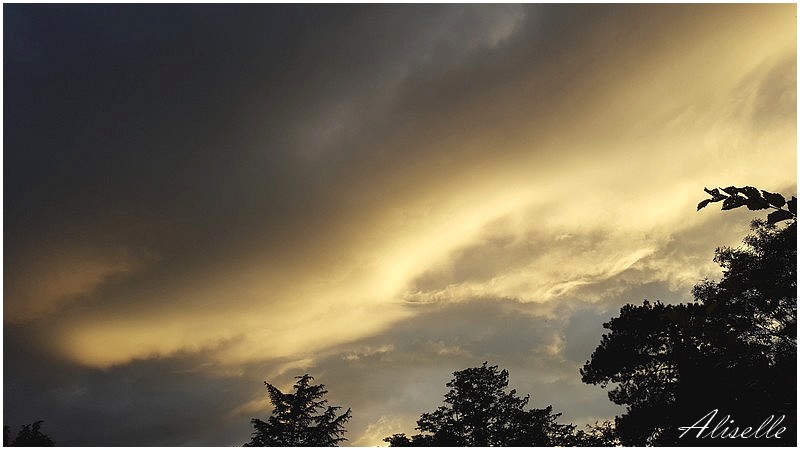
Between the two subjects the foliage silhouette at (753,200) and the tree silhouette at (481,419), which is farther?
the tree silhouette at (481,419)

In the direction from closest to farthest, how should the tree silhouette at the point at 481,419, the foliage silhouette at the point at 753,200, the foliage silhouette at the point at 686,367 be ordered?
1. the foliage silhouette at the point at 753,200
2. the foliage silhouette at the point at 686,367
3. the tree silhouette at the point at 481,419

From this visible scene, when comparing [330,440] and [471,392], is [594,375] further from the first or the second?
[330,440]

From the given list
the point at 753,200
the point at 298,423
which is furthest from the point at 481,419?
the point at 753,200

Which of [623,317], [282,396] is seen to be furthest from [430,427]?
[623,317]

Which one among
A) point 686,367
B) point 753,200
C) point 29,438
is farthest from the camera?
point 29,438

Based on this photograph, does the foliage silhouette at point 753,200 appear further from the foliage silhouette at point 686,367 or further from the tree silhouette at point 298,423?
the tree silhouette at point 298,423

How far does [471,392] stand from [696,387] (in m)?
21.6

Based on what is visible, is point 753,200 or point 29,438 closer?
point 753,200

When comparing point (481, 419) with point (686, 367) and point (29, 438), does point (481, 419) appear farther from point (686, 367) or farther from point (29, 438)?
point (29, 438)

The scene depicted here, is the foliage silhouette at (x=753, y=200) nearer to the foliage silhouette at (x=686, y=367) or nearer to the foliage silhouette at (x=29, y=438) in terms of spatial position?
the foliage silhouette at (x=686, y=367)

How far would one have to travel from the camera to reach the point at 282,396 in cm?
4681

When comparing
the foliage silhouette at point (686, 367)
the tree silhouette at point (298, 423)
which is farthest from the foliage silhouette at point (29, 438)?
the foliage silhouette at point (686, 367)

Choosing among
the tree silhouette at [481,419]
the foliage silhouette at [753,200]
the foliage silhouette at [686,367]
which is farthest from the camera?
the tree silhouette at [481,419]

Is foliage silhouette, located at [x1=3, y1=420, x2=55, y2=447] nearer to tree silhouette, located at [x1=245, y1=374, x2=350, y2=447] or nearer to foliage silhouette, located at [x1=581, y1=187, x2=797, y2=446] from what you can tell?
tree silhouette, located at [x1=245, y1=374, x2=350, y2=447]
